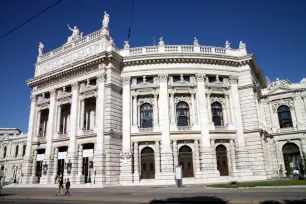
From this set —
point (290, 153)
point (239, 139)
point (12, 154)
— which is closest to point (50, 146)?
point (239, 139)

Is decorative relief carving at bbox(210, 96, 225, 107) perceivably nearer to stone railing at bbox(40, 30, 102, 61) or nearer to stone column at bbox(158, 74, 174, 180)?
stone column at bbox(158, 74, 174, 180)

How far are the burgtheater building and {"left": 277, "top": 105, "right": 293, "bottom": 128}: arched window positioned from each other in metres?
0.14

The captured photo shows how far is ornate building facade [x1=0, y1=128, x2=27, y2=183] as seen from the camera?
217ft

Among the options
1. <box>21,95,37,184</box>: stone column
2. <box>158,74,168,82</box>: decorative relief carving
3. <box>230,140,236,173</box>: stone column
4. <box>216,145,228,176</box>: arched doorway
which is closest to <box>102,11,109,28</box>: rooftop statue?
<box>158,74,168,82</box>: decorative relief carving

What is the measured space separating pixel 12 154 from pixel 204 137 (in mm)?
58502

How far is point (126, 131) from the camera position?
3316cm

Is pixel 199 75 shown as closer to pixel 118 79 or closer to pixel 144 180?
pixel 118 79

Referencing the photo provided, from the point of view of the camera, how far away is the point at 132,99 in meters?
35.3

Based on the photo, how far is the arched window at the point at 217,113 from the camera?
35.4 meters

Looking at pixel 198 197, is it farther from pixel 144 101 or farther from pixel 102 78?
pixel 102 78

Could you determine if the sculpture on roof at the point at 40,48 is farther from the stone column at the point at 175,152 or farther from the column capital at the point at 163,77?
the stone column at the point at 175,152

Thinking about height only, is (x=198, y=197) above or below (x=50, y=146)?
below

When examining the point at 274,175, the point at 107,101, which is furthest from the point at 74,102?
the point at 274,175

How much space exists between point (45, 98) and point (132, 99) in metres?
16.7
